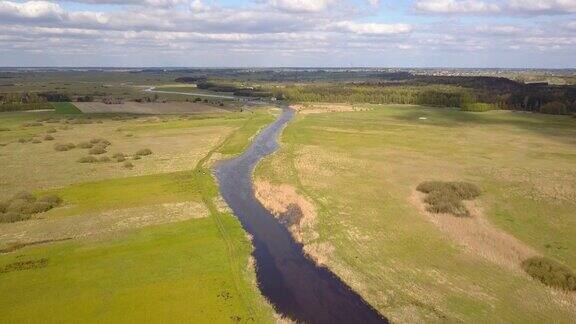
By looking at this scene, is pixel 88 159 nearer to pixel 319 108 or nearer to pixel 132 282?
pixel 132 282

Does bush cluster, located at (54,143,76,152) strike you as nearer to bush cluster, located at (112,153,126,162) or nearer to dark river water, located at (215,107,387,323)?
bush cluster, located at (112,153,126,162)

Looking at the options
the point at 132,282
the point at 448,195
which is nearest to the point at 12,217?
the point at 132,282

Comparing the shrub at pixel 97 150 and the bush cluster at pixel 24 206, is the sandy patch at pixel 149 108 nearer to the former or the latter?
the shrub at pixel 97 150

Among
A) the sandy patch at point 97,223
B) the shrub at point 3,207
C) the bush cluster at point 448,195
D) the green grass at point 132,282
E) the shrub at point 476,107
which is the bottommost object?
the green grass at point 132,282

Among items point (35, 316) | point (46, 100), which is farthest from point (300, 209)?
point (46, 100)

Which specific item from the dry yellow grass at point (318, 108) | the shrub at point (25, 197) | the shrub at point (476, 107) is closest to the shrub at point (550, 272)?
the shrub at point (25, 197)

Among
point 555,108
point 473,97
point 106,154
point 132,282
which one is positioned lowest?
point 132,282
